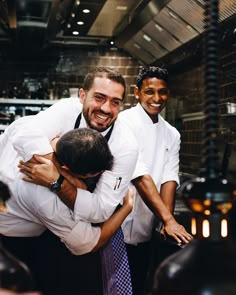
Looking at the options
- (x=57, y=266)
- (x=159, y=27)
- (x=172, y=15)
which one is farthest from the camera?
(x=159, y=27)

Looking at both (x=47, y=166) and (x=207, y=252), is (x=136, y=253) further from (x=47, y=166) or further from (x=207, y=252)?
(x=207, y=252)

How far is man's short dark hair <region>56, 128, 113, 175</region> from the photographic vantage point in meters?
1.44

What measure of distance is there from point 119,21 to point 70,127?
124 inches

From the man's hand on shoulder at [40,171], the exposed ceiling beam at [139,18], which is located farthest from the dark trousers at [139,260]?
the exposed ceiling beam at [139,18]

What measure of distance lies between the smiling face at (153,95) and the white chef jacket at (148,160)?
40 millimetres

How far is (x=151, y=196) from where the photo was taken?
2.39 metres

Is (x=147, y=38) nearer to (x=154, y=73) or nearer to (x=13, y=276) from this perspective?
(x=154, y=73)

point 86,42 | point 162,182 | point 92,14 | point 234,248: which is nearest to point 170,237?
point 162,182

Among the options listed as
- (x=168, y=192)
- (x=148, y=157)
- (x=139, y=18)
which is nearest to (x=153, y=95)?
(x=148, y=157)

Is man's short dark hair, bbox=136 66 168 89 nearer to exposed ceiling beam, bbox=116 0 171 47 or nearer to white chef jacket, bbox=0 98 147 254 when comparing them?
white chef jacket, bbox=0 98 147 254

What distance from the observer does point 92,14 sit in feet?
14.4

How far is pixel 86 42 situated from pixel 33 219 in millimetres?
4922

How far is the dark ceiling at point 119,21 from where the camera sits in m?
3.74

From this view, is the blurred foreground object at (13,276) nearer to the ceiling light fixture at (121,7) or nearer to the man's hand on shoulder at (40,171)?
the man's hand on shoulder at (40,171)
